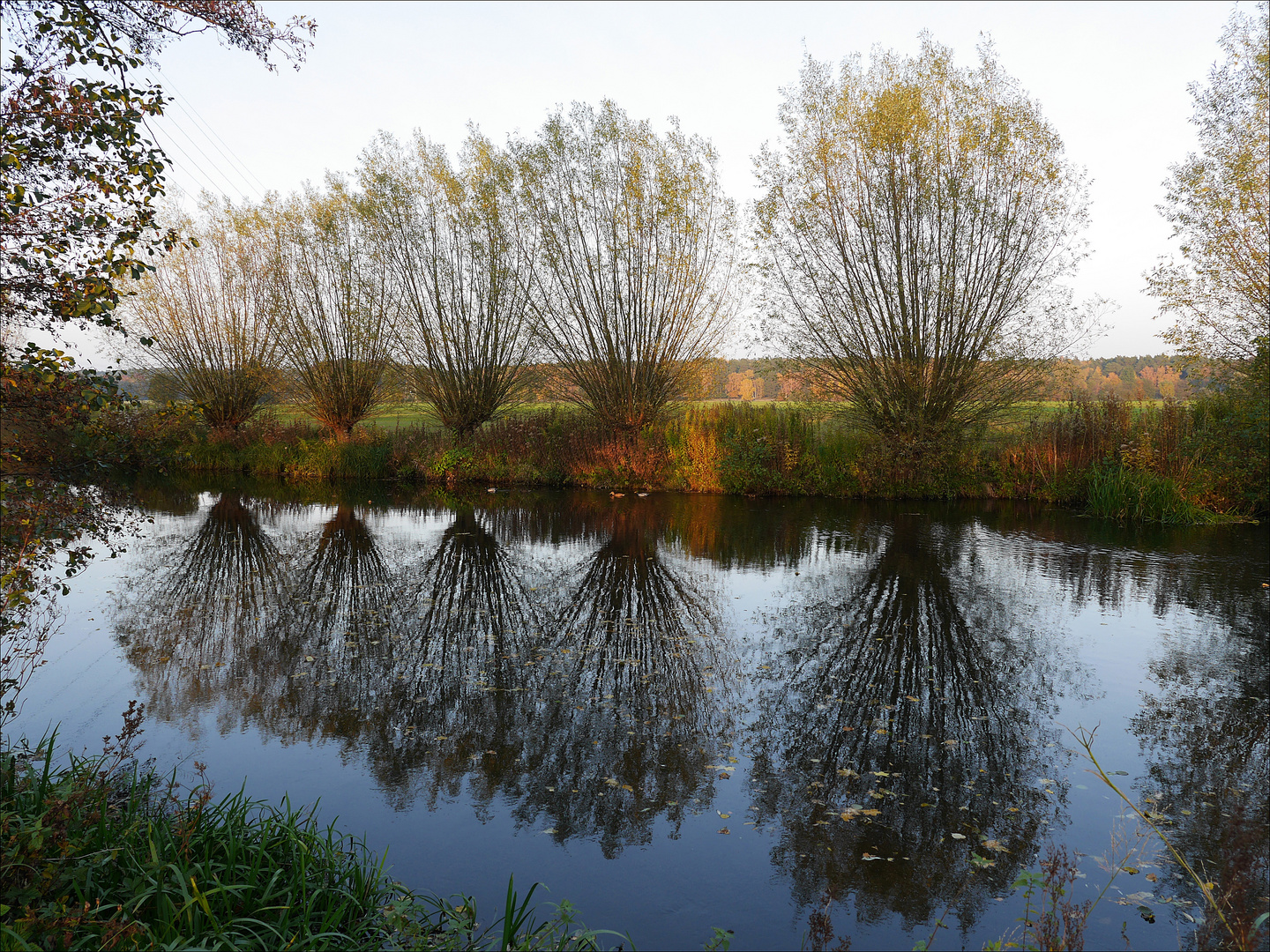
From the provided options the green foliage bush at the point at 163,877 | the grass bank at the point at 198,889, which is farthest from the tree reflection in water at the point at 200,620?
the grass bank at the point at 198,889

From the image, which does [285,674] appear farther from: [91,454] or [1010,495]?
[1010,495]

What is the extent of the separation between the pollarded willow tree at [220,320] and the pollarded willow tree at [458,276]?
5.38m

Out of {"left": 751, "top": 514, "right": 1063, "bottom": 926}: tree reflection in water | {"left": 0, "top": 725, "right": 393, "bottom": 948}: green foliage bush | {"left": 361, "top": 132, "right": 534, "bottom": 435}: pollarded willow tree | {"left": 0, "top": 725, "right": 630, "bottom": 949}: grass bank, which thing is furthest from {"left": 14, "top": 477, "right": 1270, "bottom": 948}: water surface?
{"left": 361, "top": 132, "right": 534, "bottom": 435}: pollarded willow tree

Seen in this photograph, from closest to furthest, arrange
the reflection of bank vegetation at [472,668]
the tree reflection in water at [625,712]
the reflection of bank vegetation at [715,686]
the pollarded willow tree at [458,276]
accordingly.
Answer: the reflection of bank vegetation at [715,686], the tree reflection in water at [625,712], the reflection of bank vegetation at [472,668], the pollarded willow tree at [458,276]

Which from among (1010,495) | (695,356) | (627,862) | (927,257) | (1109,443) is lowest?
(627,862)

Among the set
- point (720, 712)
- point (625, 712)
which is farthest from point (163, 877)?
point (720, 712)

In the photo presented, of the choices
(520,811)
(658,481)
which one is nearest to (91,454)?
(520,811)

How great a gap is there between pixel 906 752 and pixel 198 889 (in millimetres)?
3968

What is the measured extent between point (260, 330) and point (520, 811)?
84.3ft

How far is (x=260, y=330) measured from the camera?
25156 millimetres

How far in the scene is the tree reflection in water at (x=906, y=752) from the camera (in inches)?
137

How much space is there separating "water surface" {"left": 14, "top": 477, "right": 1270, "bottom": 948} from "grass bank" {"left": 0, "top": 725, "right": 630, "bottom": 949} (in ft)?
1.02

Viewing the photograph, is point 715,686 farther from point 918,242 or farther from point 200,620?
point 918,242

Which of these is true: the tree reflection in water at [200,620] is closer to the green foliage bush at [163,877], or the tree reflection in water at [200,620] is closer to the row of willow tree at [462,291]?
the green foliage bush at [163,877]
